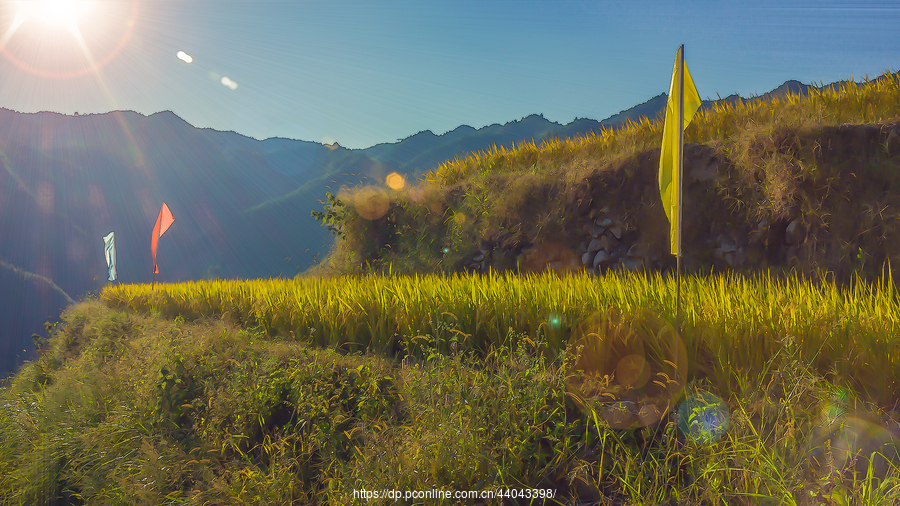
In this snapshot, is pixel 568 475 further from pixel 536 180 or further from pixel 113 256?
pixel 113 256

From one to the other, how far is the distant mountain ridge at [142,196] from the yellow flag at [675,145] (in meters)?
42.3

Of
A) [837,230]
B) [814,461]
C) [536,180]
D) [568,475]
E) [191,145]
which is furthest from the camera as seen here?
[191,145]

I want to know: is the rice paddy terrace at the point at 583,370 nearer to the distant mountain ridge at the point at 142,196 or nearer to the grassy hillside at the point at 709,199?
the grassy hillside at the point at 709,199

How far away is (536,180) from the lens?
8.07 m

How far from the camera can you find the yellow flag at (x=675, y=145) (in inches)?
109

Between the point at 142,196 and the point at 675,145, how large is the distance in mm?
125016

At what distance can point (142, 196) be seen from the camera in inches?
4023

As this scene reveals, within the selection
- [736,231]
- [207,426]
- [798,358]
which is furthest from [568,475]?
[736,231]

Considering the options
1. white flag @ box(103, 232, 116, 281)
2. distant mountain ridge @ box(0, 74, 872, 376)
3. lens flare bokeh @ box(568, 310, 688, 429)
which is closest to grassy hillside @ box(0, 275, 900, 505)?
lens flare bokeh @ box(568, 310, 688, 429)

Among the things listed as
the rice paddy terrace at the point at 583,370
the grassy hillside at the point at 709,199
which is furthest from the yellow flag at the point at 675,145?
the grassy hillside at the point at 709,199

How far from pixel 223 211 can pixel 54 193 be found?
1406 inches

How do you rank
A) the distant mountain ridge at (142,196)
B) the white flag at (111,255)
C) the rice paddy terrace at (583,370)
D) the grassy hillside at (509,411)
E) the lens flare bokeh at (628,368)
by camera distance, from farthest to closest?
the distant mountain ridge at (142,196) → the white flag at (111,255) → the lens flare bokeh at (628,368) → the rice paddy terrace at (583,370) → the grassy hillside at (509,411)

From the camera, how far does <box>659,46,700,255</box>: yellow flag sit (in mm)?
2764

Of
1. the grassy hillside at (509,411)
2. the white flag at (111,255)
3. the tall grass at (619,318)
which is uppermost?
the white flag at (111,255)
